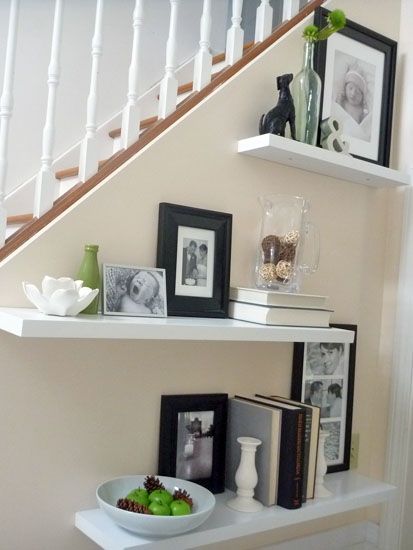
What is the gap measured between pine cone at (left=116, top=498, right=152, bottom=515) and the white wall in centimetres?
114

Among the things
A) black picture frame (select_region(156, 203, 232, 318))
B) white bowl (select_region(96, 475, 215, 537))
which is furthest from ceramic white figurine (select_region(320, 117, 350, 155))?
white bowl (select_region(96, 475, 215, 537))

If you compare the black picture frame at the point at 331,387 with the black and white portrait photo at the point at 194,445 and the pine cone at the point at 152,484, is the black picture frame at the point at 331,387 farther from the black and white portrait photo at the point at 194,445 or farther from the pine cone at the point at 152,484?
the pine cone at the point at 152,484

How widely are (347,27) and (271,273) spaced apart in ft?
2.90

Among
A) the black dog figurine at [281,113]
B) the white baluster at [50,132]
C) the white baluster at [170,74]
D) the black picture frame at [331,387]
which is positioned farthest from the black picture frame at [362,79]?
the white baluster at [50,132]

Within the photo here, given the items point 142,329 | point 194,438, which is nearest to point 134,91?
point 142,329

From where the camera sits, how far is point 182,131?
1.58 meters

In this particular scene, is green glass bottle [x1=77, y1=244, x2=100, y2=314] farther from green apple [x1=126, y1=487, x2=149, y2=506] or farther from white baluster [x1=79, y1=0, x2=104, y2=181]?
green apple [x1=126, y1=487, x2=149, y2=506]

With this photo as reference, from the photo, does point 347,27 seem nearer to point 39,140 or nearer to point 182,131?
point 182,131

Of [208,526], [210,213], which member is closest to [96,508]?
[208,526]

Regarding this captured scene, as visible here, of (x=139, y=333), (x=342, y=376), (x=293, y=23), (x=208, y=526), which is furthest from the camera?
(x=342, y=376)

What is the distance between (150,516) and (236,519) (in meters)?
0.30

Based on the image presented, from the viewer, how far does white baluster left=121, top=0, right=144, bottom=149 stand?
1483mm

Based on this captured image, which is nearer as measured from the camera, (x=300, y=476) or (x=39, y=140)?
(x=300, y=476)

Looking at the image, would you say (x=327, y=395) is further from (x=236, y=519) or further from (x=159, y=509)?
(x=159, y=509)
